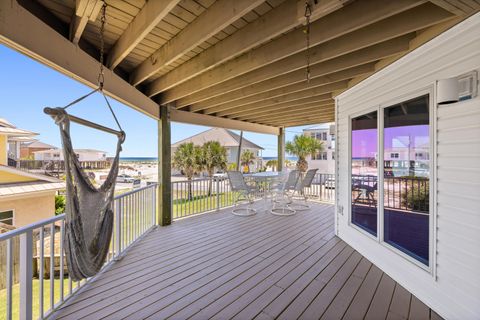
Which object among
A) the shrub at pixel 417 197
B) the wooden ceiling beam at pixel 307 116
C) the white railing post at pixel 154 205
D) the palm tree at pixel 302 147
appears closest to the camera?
the shrub at pixel 417 197

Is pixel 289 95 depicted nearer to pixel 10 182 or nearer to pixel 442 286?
pixel 442 286

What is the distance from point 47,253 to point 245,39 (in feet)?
17.0

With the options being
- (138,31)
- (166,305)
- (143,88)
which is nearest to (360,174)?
(166,305)

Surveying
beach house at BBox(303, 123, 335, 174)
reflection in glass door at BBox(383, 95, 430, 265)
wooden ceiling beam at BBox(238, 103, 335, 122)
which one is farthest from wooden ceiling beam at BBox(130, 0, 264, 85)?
beach house at BBox(303, 123, 335, 174)

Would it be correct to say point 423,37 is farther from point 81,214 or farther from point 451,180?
point 81,214

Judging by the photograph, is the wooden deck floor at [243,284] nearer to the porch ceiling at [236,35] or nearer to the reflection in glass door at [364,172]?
the reflection in glass door at [364,172]

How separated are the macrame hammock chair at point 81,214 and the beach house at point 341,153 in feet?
0.91

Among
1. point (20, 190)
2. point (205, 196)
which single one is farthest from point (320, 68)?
point (20, 190)

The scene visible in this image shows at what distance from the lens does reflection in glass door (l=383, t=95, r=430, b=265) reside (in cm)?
217

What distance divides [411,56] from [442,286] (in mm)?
2252

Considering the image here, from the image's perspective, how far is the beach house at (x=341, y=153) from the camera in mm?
1687

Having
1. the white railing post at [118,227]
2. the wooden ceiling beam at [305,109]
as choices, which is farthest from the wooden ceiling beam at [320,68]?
the white railing post at [118,227]

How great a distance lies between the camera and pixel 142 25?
72.3 inches

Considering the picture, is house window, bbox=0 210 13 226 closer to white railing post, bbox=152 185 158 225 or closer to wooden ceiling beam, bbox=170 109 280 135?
white railing post, bbox=152 185 158 225
